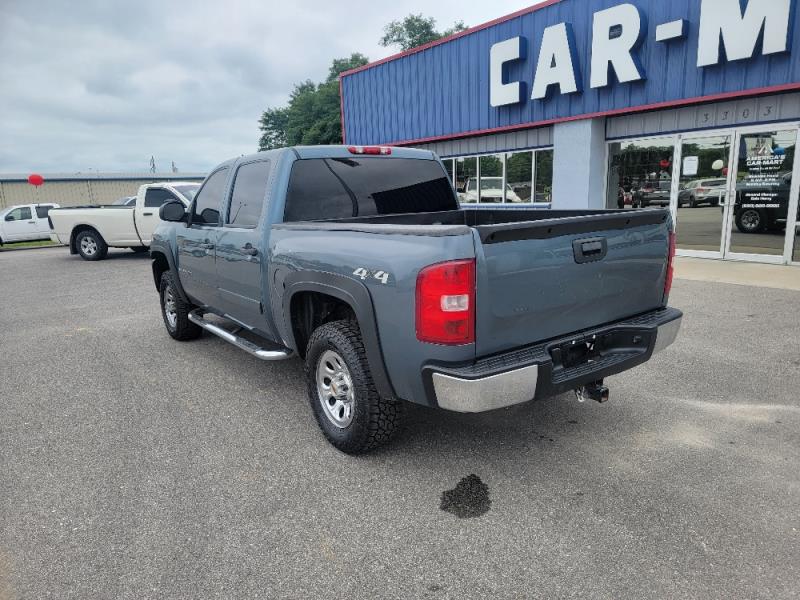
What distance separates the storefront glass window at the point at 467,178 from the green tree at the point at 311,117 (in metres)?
26.7

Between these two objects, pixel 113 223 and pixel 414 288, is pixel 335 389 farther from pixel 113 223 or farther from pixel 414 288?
pixel 113 223

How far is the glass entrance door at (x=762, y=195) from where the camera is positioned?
9.33 meters

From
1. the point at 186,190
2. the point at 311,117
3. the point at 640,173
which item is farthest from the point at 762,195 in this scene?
the point at 311,117

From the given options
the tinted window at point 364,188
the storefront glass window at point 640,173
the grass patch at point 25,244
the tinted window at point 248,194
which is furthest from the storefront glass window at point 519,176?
the grass patch at point 25,244

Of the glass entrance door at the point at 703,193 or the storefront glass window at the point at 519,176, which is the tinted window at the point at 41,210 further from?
the glass entrance door at the point at 703,193

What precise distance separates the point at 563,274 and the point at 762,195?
29.5 ft

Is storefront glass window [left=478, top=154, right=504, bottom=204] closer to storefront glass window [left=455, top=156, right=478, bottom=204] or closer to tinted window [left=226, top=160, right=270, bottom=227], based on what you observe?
storefront glass window [left=455, top=156, right=478, bottom=204]

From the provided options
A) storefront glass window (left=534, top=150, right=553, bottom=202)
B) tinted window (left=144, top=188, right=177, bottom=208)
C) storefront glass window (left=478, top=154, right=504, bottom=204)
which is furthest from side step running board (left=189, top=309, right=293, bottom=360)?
storefront glass window (left=478, top=154, right=504, bottom=204)

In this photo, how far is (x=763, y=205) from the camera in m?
9.70

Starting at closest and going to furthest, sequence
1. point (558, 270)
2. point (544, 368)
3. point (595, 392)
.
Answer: point (544, 368)
point (558, 270)
point (595, 392)

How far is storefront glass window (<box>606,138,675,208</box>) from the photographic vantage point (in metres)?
11.0

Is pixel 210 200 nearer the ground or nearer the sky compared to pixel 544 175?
nearer the ground

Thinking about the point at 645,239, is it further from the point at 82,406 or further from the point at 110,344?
the point at 110,344

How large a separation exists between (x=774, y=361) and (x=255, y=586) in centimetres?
472
